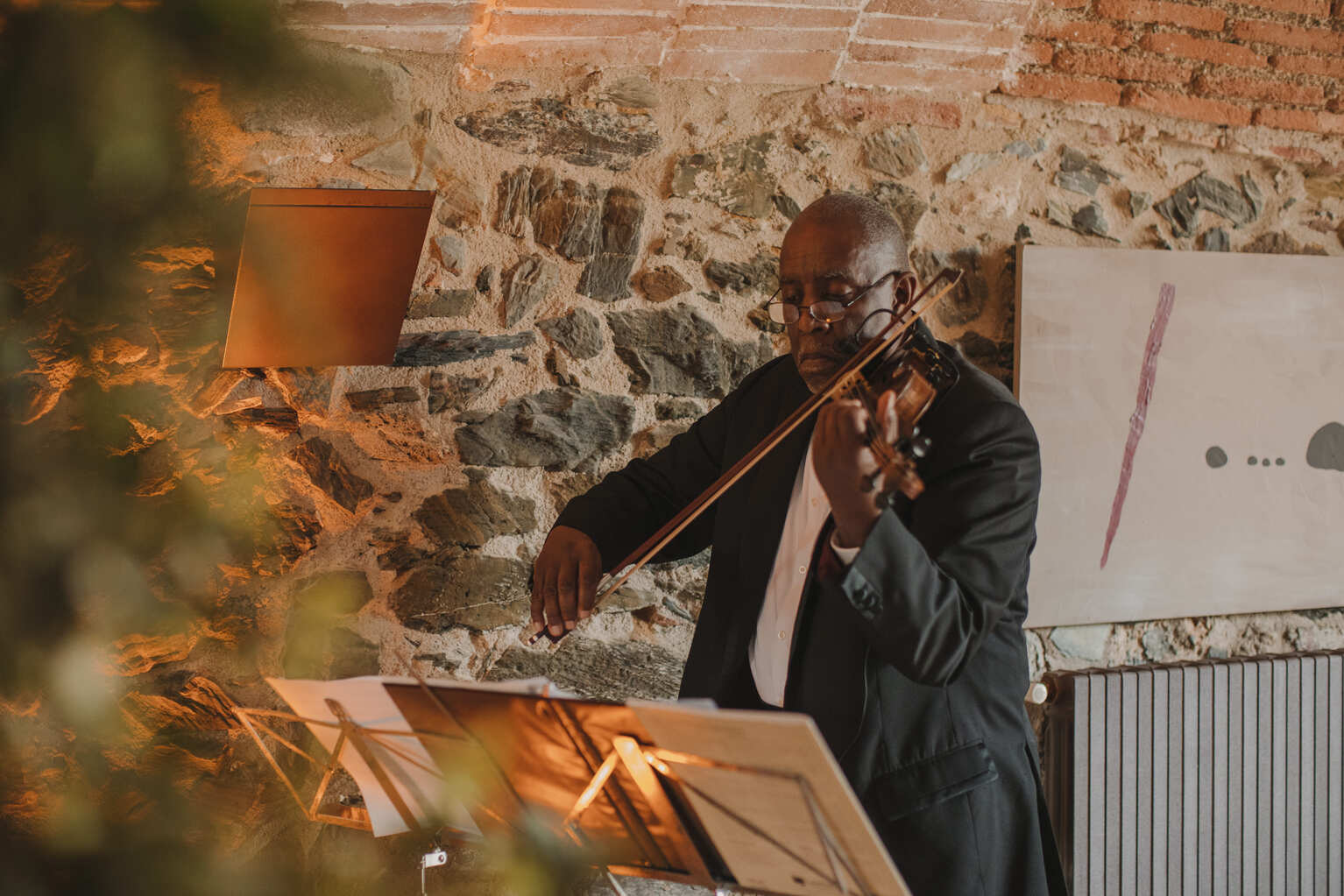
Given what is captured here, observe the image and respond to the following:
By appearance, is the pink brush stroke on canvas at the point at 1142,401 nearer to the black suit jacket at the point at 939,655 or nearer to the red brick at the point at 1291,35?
the red brick at the point at 1291,35

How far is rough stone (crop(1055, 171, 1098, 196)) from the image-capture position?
2.46 meters

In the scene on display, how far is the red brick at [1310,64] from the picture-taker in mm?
2564

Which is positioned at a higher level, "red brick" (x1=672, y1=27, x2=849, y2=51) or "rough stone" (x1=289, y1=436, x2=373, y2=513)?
"red brick" (x1=672, y1=27, x2=849, y2=51)

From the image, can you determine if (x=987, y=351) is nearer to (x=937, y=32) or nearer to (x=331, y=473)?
(x=937, y=32)

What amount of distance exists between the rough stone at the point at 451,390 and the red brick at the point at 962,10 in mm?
1135

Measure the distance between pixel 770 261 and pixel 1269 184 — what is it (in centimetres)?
139

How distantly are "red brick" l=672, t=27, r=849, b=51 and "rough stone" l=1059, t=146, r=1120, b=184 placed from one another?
639 mm

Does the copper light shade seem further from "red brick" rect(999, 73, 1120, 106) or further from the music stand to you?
"red brick" rect(999, 73, 1120, 106)

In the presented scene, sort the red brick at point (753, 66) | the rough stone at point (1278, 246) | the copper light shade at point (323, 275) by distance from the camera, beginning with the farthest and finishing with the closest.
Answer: the rough stone at point (1278, 246), the red brick at point (753, 66), the copper light shade at point (323, 275)

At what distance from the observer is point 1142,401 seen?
245cm

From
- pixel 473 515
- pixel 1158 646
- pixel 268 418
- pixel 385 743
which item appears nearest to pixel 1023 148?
pixel 1158 646

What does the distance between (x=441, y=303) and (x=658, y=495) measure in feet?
2.06

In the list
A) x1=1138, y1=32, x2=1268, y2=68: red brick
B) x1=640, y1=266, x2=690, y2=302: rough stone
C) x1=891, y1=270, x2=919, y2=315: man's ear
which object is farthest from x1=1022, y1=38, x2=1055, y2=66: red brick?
x1=891, y1=270, x2=919, y2=315: man's ear

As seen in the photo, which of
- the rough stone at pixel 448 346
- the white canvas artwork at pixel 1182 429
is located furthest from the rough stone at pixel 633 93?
the white canvas artwork at pixel 1182 429
